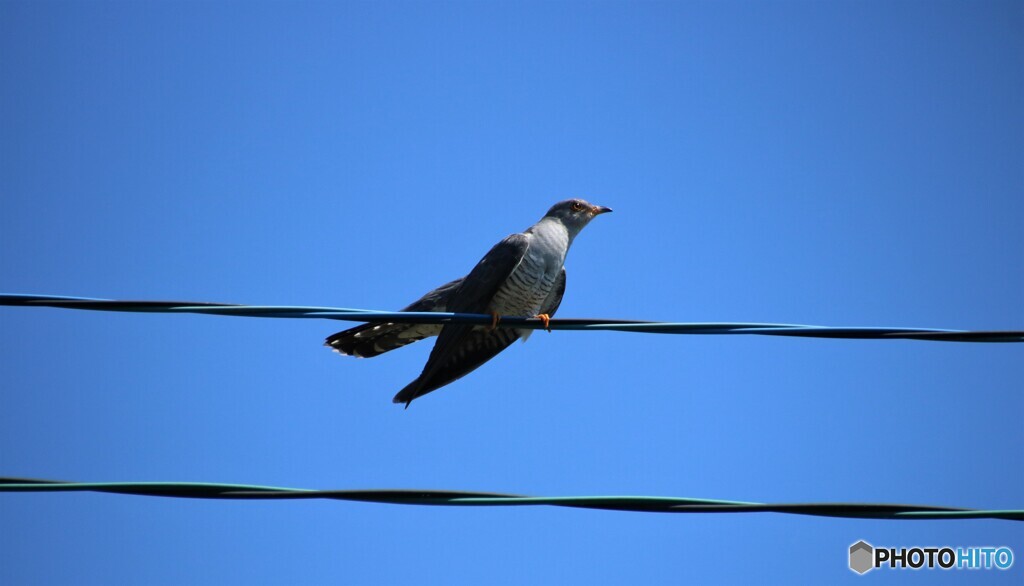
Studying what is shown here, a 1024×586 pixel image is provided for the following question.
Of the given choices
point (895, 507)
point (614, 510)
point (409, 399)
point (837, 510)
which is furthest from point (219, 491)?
point (409, 399)

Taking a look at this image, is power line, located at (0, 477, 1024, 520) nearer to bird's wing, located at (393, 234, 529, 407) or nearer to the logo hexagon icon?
the logo hexagon icon

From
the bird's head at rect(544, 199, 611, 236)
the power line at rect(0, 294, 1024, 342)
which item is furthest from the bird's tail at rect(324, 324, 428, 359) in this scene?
the power line at rect(0, 294, 1024, 342)

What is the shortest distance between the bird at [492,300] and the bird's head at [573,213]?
3 centimetres

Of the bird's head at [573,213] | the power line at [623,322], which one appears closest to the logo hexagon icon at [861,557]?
the power line at [623,322]

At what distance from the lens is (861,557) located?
5.21 m

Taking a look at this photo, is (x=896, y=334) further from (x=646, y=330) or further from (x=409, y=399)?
(x=409, y=399)

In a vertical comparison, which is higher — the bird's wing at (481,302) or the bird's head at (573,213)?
the bird's head at (573,213)

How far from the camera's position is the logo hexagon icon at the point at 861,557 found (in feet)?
16.7

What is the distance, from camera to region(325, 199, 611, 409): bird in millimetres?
5949

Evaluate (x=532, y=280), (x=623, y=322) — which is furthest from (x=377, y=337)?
(x=623, y=322)

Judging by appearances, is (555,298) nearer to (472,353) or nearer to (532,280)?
(532,280)

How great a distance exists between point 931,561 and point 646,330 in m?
2.80

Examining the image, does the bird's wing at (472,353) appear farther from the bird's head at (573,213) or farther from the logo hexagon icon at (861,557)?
the logo hexagon icon at (861,557)

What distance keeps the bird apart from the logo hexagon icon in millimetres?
2340
